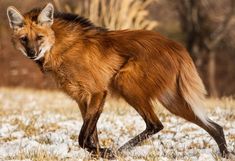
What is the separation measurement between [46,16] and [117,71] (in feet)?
3.24

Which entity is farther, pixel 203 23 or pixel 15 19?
pixel 203 23

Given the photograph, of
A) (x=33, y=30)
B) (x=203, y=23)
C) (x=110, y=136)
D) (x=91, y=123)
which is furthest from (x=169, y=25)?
(x=91, y=123)

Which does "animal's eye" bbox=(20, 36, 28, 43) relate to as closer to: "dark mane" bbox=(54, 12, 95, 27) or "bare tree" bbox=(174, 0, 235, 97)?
"dark mane" bbox=(54, 12, 95, 27)

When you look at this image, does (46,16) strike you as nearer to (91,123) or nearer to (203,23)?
(91,123)

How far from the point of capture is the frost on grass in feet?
16.7

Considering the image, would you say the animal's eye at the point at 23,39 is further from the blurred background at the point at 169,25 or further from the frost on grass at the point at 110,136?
the blurred background at the point at 169,25

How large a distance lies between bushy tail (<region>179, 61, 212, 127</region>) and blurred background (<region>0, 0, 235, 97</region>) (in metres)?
5.88

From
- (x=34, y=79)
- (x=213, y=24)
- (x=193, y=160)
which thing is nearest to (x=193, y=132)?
(x=193, y=160)

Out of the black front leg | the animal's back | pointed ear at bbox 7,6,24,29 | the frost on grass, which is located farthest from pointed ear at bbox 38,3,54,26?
the frost on grass

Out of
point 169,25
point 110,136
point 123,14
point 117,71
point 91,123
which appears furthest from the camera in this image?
→ point 169,25

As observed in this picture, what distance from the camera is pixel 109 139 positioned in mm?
6086

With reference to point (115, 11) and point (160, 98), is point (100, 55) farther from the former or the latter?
point (115, 11)

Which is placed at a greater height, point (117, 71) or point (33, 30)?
point (33, 30)

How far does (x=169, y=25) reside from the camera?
84.2ft
